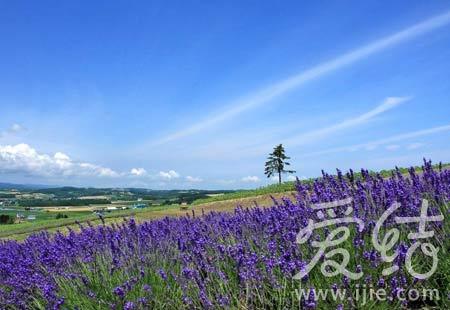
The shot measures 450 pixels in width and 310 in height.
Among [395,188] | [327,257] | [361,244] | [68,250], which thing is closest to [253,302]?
[327,257]

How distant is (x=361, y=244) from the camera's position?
330 centimetres

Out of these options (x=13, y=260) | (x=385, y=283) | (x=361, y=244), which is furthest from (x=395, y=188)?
(x=13, y=260)

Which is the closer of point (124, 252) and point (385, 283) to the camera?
point (385, 283)

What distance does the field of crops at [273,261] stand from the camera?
309 centimetres

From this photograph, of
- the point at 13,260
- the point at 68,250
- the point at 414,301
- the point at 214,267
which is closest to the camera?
the point at 414,301

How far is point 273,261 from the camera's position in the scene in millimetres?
3219

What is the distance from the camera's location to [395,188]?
427 cm

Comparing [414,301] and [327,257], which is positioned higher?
[327,257]

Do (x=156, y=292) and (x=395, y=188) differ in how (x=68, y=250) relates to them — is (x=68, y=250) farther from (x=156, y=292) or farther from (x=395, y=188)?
(x=395, y=188)

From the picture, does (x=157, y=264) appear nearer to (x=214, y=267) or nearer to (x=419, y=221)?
(x=214, y=267)

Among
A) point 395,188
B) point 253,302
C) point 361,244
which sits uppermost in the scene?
point 395,188

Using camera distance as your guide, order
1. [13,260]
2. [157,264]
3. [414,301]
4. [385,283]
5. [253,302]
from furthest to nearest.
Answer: [13,260], [157,264], [253,302], [414,301], [385,283]

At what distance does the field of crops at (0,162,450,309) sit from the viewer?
3086mm

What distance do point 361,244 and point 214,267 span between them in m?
1.23
